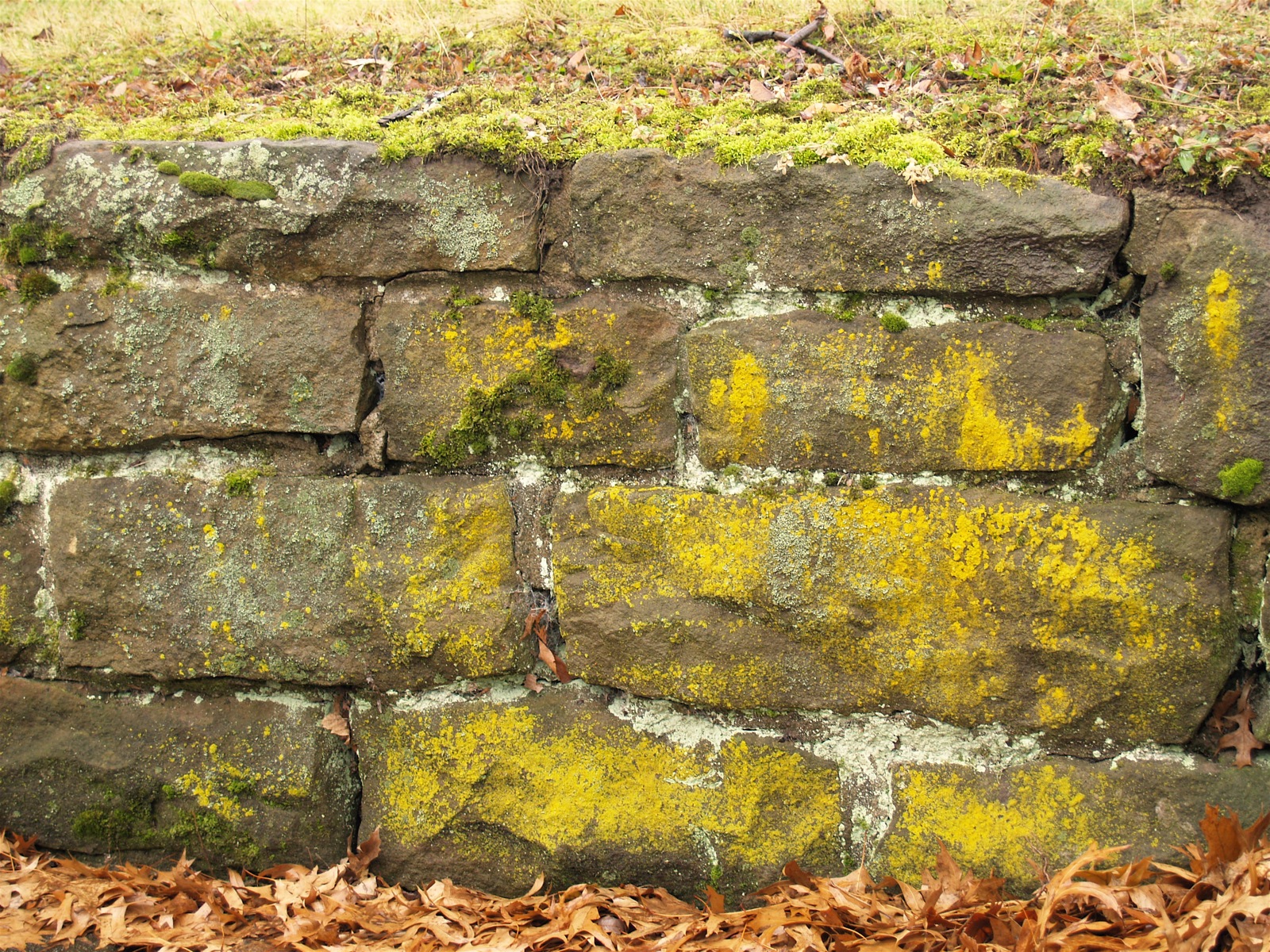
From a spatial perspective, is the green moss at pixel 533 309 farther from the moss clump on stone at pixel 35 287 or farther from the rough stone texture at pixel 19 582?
the rough stone texture at pixel 19 582

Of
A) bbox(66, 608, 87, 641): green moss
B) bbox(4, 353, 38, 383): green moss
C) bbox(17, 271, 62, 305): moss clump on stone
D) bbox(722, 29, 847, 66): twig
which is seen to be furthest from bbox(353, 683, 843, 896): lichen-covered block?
bbox(722, 29, 847, 66): twig

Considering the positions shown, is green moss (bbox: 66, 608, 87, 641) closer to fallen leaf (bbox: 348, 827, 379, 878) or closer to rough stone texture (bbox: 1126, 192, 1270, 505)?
fallen leaf (bbox: 348, 827, 379, 878)

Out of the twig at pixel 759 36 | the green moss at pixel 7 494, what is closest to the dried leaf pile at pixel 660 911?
the green moss at pixel 7 494

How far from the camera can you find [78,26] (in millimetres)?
3383

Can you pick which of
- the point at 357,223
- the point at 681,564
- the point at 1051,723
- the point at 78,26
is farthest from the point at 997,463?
the point at 78,26

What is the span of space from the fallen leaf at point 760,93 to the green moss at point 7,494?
2.16 m

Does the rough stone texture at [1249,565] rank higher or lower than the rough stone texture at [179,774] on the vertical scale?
higher

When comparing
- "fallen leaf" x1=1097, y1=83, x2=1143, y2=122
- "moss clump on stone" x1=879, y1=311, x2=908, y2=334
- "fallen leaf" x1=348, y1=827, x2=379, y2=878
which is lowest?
"fallen leaf" x1=348, y1=827, x2=379, y2=878

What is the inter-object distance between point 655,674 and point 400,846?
78 cm

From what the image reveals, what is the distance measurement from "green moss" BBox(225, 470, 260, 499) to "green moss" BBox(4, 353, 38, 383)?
560mm

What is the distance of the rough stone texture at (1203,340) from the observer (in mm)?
1798

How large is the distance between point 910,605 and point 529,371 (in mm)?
1037

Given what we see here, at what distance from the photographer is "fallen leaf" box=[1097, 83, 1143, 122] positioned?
79.6 inches

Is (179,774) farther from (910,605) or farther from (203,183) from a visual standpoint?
(910,605)
